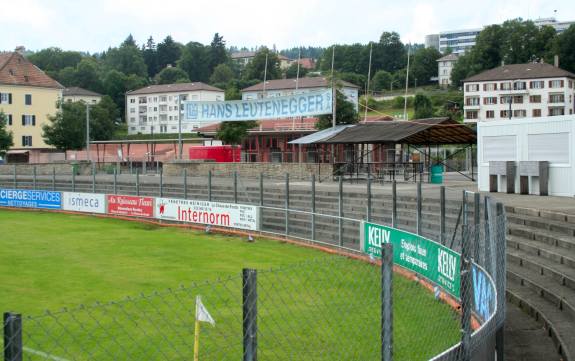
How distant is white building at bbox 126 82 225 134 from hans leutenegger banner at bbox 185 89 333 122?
8429 centimetres

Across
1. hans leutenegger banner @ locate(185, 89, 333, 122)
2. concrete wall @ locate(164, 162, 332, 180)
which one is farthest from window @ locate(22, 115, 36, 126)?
hans leutenegger banner @ locate(185, 89, 333, 122)

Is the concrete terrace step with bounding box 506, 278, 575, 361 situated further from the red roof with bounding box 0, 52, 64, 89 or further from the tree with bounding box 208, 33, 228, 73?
the tree with bounding box 208, 33, 228, 73

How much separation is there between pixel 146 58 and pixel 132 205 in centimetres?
17008

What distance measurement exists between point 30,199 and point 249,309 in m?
33.7

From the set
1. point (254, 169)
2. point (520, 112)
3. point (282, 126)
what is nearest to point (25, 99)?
point (282, 126)

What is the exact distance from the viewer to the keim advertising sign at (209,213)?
82.0ft

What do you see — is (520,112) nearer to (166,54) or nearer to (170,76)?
(170,76)

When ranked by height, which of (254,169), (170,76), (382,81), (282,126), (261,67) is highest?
(261,67)

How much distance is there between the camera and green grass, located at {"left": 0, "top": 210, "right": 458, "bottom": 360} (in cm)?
1007

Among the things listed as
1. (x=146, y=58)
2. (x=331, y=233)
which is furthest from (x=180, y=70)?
(x=331, y=233)

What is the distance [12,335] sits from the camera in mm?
3609

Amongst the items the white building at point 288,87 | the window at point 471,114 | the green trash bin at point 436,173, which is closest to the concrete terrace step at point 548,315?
the green trash bin at point 436,173

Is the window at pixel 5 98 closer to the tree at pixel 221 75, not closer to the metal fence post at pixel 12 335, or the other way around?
the tree at pixel 221 75

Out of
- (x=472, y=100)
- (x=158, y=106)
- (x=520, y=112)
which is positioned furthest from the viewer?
(x=158, y=106)
